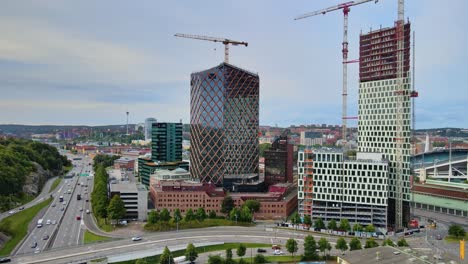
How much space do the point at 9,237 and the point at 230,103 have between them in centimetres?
9057

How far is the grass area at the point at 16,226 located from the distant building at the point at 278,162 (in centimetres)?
7444

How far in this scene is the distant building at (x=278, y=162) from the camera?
134 m

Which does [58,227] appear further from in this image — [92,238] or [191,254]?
[191,254]

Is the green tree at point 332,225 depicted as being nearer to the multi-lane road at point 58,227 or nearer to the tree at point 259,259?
the tree at point 259,259

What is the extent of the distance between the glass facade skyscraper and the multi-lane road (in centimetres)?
4627

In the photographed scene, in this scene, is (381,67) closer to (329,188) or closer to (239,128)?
(329,188)

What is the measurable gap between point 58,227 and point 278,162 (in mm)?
71725

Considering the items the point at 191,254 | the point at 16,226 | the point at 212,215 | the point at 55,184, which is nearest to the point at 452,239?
the point at 212,215

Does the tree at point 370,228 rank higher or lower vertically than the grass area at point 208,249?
higher

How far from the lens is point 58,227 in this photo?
9725 centimetres

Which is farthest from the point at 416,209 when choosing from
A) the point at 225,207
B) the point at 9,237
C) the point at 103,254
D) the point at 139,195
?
the point at 9,237

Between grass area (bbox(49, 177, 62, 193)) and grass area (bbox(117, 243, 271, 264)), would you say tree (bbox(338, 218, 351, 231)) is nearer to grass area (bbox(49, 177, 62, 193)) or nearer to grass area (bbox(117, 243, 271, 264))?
grass area (bbox(117, 243, 271, 264))

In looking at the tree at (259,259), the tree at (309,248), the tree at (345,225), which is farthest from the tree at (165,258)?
the tree at (345,225)

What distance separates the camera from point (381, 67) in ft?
361
